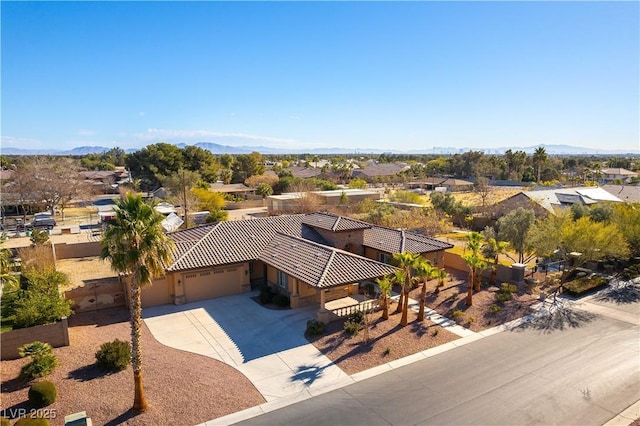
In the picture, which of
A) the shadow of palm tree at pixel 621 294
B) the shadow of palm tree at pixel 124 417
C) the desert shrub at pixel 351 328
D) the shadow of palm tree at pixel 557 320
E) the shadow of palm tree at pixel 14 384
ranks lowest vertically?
the shadow of palm tree at pixel 621 294

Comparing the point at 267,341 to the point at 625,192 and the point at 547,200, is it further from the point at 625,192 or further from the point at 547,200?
the point at 625,192

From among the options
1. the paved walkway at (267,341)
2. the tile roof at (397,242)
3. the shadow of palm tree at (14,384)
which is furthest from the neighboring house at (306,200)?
the shadow of palm tree at (14,384)

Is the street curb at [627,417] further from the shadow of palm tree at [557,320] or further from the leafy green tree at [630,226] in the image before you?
the leafy green tree at [630,226]

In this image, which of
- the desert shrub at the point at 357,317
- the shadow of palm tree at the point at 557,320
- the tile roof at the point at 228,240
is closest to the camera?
the desert shrub at the point at 357,317

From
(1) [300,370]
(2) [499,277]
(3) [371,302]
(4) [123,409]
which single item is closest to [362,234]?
(3) [371,302]

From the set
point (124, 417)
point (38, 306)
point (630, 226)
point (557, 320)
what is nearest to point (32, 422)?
point (124, 417)

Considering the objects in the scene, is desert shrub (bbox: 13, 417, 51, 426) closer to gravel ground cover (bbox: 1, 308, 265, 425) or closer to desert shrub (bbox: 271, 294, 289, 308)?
gravel ground cover (bbox: 1, 308, 265, 425)

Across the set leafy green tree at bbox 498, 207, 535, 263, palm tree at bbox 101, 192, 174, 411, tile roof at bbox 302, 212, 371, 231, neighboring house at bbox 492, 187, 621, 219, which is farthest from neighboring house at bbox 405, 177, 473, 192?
palm tree at bbox 101, 192, 174, 411

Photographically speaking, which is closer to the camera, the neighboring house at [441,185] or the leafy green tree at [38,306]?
the leafy green tree at [38,306]
